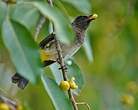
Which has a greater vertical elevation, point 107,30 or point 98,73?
point 107,30

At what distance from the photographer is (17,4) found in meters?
2.40

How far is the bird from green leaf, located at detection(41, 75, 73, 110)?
0.61 feet

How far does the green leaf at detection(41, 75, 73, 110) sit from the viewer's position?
2.55m

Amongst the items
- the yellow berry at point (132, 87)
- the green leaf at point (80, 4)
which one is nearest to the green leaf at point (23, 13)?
the green leaf at point (80, 4)

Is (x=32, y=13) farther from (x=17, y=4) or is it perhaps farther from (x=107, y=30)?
(x=107, y=30)

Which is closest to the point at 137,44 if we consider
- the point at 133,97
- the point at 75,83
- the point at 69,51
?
the point at 133,97

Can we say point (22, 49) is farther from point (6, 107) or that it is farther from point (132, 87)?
point (132, 87)

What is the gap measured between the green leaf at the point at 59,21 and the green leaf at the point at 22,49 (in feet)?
0.41

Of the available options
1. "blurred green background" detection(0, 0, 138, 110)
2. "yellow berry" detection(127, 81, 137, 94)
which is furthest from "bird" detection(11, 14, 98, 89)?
"yellow berry" detection(127, 81, 137, 94)

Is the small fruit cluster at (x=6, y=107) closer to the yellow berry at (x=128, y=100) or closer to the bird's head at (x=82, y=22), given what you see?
the bird's head at (x=82, y=22)

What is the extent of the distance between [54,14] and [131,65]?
316 cm

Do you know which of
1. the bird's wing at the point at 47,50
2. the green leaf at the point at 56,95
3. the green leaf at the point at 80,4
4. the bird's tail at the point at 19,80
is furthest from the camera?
the green leaf at the point at 80,4

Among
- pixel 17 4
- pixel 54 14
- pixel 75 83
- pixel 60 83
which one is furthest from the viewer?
pixel 75 83

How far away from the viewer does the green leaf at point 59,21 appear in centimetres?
216
